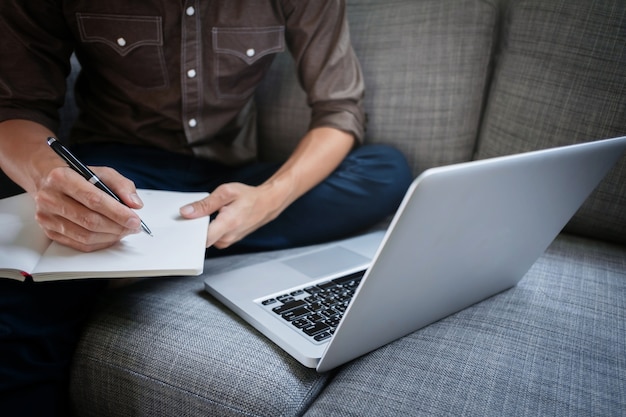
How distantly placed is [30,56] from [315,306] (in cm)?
65

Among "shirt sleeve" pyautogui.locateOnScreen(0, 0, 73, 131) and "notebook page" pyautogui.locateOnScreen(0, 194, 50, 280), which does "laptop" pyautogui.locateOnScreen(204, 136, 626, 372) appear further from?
"shirt sleeve" pyautogui.locateOnScreen(0, 0, 73, 131)

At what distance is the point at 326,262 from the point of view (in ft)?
2.86

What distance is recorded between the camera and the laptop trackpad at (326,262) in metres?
0.83

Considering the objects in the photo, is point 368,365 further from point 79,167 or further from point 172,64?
point 172,64

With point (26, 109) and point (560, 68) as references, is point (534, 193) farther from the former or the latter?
point (26, 109)

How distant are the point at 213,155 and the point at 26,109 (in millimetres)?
351

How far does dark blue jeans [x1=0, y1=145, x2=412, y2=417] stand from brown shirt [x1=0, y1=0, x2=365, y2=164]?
2.5 inches

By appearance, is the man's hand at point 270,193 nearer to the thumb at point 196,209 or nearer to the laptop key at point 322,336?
the thumb at point 196,209

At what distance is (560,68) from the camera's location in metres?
0.99

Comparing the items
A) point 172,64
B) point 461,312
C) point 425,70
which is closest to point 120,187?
point 172,64

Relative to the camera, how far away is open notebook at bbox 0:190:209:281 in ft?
2.02

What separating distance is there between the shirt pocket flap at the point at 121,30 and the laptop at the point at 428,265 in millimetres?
460

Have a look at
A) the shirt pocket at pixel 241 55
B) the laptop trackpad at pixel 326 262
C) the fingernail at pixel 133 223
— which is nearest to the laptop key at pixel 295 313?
the laptop trackpad at pixel 326 262

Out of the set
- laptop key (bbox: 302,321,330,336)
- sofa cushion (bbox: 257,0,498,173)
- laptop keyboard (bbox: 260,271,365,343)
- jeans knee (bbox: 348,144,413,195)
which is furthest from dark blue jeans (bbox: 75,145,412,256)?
laptop key (bbox: 302,321,330,336)
